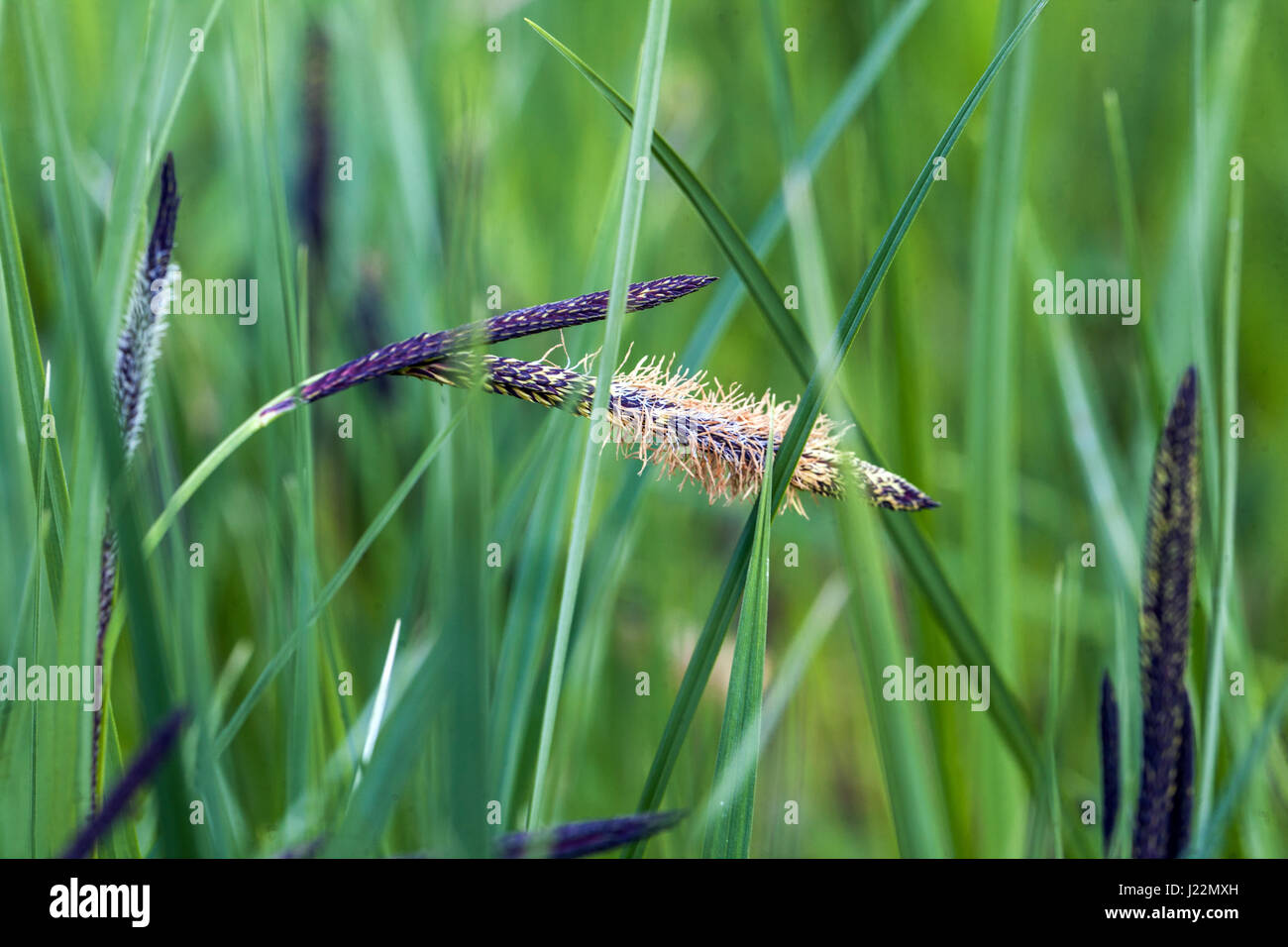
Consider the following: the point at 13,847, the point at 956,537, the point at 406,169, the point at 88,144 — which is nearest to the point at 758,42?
the point at 406,169

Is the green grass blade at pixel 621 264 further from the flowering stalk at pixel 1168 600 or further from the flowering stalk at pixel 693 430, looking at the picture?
the flowering stalk at pixel 1168 600

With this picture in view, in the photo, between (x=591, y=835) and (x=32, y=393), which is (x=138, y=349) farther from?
(x=591, y=835)

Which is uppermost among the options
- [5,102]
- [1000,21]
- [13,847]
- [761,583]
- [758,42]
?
[758,42]

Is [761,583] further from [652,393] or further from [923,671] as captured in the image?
[923,671]

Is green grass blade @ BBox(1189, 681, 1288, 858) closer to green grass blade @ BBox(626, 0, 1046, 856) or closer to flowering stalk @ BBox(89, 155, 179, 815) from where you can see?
green grass blade @ BBox(626, 0, 1046, 856)

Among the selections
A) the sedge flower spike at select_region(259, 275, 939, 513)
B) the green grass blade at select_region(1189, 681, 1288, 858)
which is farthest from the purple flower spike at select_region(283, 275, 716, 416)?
the green grass blade at select_region(1189, 681, 1288, 858)

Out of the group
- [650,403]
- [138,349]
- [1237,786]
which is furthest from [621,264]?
[1237,786]
